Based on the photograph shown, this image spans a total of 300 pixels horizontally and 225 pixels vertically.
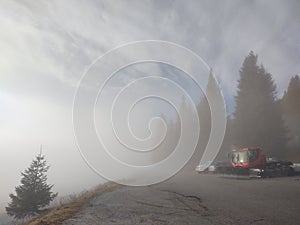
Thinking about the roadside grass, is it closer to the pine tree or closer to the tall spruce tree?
the pine tree

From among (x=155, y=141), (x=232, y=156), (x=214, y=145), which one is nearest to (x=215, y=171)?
(x=232, y=156)

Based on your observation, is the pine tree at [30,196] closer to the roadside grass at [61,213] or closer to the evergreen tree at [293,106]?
the roadside grass at [61,213]

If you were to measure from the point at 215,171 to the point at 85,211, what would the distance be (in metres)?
24.7

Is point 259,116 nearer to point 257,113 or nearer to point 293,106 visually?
point 257,113

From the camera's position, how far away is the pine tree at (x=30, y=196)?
3061 cm

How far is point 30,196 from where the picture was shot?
31062 millimetres

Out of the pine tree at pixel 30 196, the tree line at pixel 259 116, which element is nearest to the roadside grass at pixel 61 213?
the pine tree at pixel 30 196

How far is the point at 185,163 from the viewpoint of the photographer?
190ft

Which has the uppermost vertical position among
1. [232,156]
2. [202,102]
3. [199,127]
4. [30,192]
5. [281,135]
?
[202,102]

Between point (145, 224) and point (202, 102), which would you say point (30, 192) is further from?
point (202, 102)

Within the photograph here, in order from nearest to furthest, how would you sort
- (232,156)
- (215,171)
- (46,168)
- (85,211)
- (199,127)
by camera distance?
(85,211) < (232,156) < (215,171) < (46,168) < (199,127)

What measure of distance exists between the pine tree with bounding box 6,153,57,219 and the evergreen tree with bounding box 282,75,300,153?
48.6m

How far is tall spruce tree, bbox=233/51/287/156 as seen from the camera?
35.8 m

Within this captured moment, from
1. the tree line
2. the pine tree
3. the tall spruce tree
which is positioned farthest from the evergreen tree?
the pine tree
